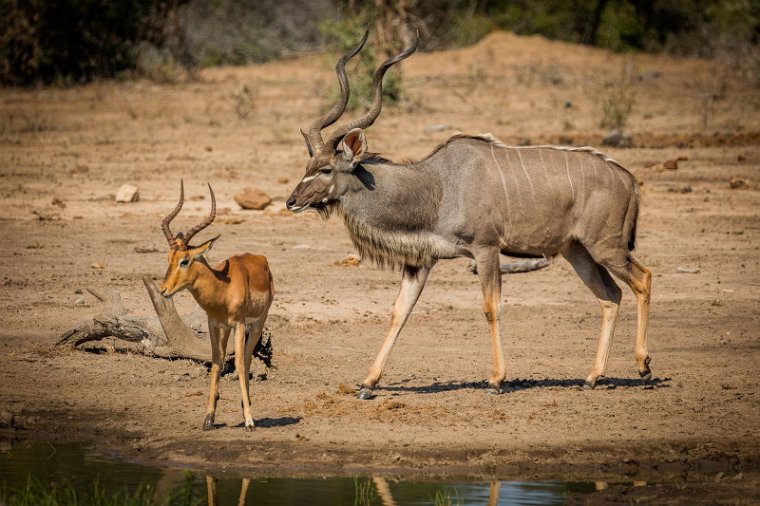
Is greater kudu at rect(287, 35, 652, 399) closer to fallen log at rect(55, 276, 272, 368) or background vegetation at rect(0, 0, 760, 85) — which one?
fallen log at rect(55, 276, 272, 368)

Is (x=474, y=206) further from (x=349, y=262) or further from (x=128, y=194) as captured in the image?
(x=128, y=194)

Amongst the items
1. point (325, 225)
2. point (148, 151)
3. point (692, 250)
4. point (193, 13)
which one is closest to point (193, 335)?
point (325, 225)

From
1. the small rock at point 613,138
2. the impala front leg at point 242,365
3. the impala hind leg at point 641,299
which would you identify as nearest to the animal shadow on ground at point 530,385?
the impala hind leg at point 641,299

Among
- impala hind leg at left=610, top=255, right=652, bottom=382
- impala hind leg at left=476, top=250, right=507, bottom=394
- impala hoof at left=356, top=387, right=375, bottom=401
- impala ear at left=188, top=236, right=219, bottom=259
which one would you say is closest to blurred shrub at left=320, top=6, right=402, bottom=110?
impala hind leg at left=610, top=255, right=652, bottom=382

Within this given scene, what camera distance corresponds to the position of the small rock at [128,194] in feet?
Result: 47.8

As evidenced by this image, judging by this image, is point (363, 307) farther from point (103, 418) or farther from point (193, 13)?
point (193, 13)

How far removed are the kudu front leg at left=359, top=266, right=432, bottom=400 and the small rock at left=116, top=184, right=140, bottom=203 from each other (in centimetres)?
673

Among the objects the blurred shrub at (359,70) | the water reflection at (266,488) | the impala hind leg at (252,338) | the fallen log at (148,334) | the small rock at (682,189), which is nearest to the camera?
the water reflection at (266,488)

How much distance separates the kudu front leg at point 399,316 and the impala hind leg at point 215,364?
43.8 inches

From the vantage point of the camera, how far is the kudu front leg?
27.2 feet

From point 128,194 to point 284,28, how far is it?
68.5 ft

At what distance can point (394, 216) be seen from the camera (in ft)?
27.6

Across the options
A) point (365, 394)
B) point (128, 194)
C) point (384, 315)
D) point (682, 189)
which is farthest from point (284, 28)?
point (365, 394)

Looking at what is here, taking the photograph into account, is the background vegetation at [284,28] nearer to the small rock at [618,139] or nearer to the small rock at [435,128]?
the small rock at [435,128]
